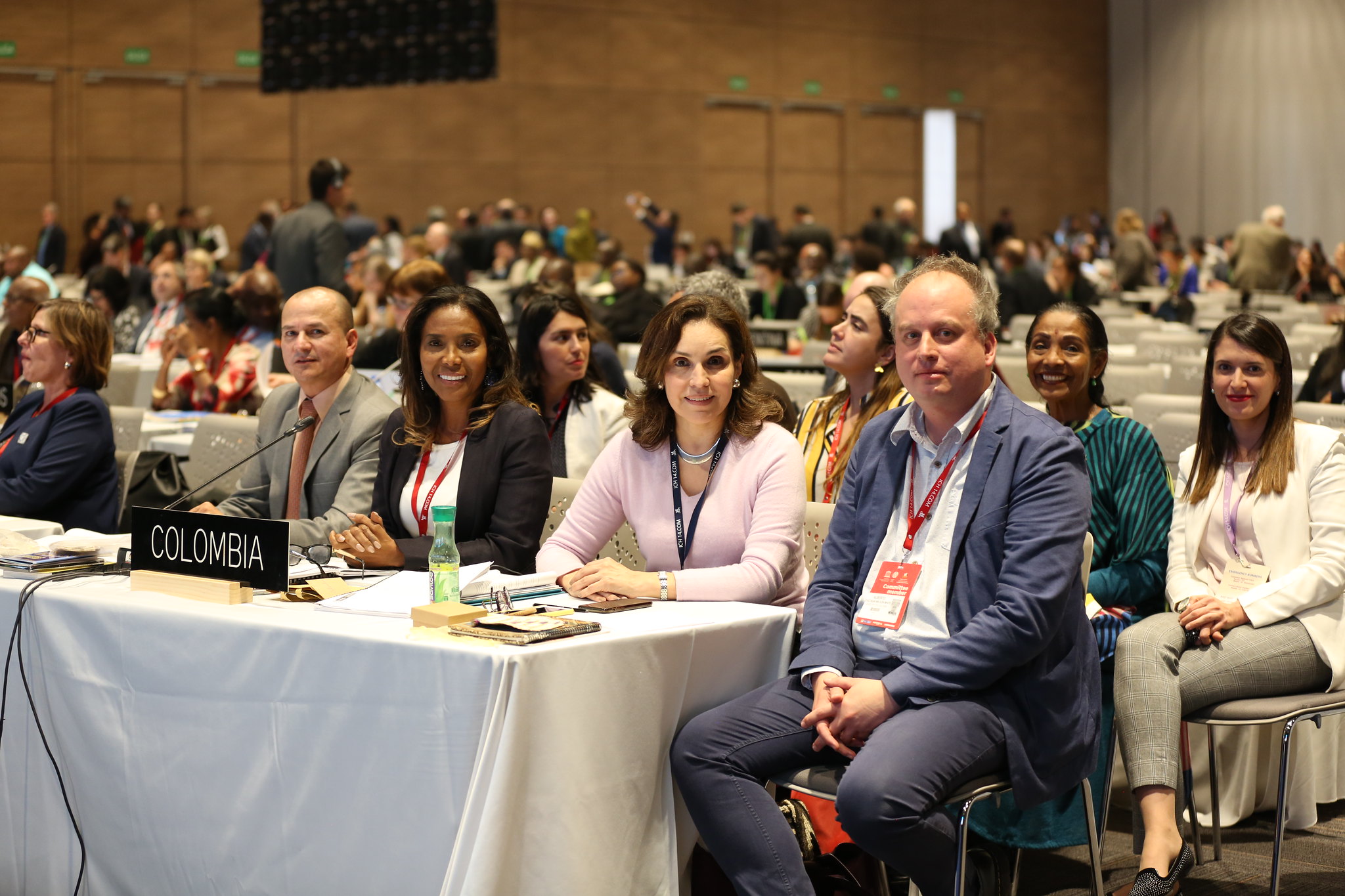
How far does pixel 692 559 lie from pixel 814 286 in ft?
29.1

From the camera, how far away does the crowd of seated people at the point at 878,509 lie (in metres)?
2.44

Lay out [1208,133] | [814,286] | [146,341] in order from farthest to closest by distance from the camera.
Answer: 1. [1208,133]
2. [814,286]
3. [146,341]

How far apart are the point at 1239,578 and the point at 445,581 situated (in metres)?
1.71

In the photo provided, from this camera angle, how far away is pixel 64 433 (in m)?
3.99

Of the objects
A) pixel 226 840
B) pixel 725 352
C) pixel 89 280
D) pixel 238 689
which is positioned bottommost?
pixel 226 840

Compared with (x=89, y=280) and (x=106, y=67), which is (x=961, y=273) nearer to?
(x=89, y=280)

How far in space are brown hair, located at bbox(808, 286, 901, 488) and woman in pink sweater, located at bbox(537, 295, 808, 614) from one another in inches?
22.4

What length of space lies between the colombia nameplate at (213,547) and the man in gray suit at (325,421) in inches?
32.4

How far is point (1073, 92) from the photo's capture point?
24.9 meters

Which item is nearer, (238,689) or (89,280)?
(238,689)

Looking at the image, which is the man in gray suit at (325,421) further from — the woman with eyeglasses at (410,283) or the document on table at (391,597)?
the woman with eyeglasses at (410,283)

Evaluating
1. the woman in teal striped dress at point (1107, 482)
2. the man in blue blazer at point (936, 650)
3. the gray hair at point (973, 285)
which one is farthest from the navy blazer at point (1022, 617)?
the woman in teal striped dress at point (1107, 482)

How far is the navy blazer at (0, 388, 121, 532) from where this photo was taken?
3.98 m

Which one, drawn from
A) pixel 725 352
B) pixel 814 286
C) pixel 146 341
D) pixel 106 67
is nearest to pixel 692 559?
pixel 725 352
